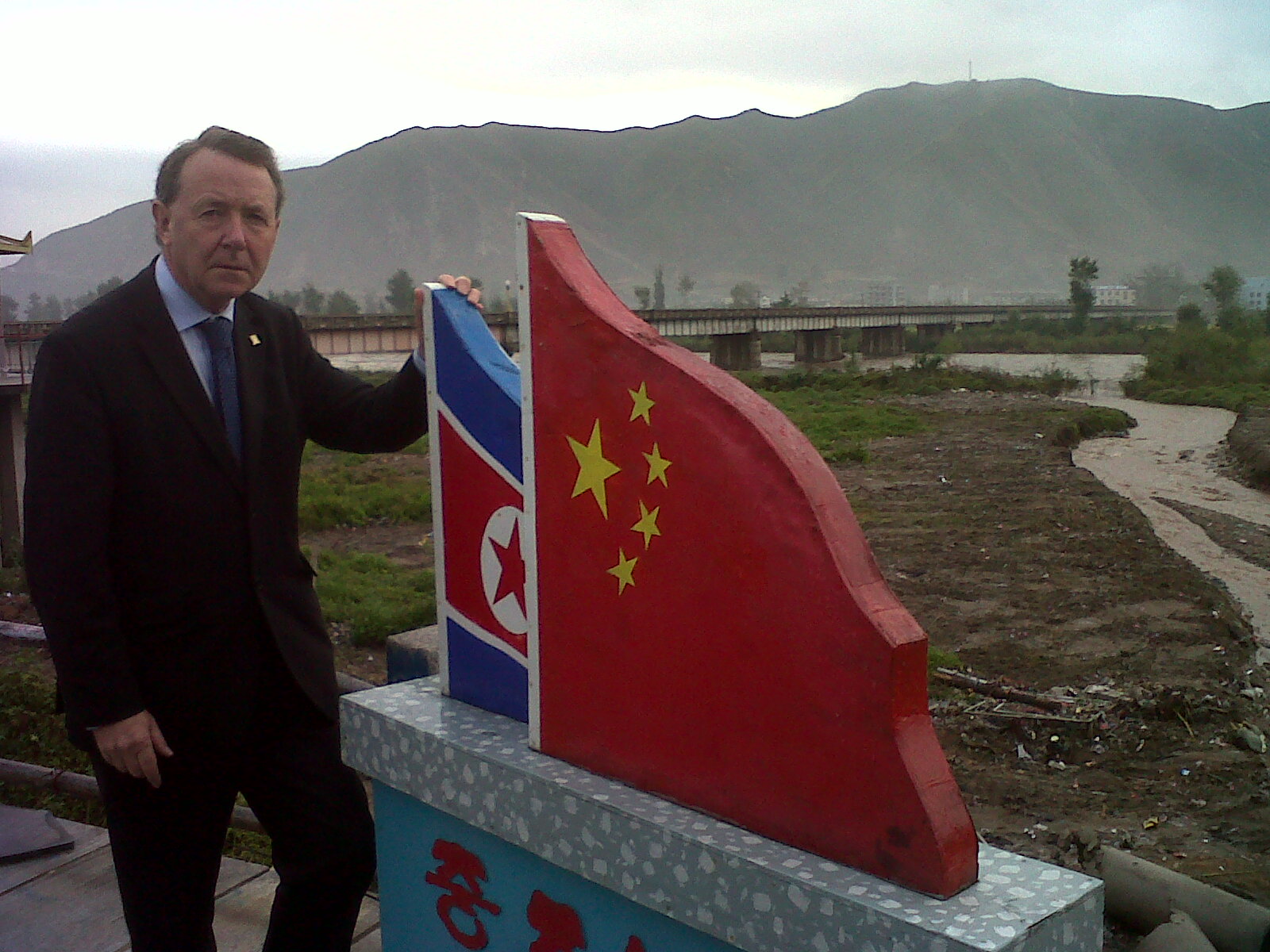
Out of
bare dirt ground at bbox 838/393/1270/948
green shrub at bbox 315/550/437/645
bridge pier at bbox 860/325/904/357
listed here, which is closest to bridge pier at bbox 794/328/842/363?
bridge pier at bbox 860/325/904/357

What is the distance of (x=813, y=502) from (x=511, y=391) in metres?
0.79

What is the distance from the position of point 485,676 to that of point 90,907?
1807mm

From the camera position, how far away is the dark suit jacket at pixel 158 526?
1.99m

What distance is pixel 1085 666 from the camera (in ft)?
27.4

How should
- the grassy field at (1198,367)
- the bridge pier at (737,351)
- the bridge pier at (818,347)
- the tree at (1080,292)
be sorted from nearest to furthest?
the grassy field at (1198,367) → the bridge pier at (737,351) → the bridge pier at (818,347) → the tree at (1080,292)

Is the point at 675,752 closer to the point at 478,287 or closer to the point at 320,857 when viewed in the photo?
the point at 320,857

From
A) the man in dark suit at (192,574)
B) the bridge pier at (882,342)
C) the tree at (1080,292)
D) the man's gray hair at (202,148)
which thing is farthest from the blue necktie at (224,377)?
the tree at (1080,292)

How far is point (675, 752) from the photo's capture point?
5.99 feet

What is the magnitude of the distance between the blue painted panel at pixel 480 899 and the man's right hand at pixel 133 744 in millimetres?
420

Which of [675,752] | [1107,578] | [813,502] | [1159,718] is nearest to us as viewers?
[813,502]

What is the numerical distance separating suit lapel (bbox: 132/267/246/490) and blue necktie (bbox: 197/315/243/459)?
0.06m

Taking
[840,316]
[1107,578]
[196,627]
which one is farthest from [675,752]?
[840,316]

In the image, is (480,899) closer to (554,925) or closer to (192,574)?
(554,925)

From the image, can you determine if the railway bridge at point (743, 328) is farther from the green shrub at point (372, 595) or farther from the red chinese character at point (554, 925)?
the green shrub at point (372, 595)
